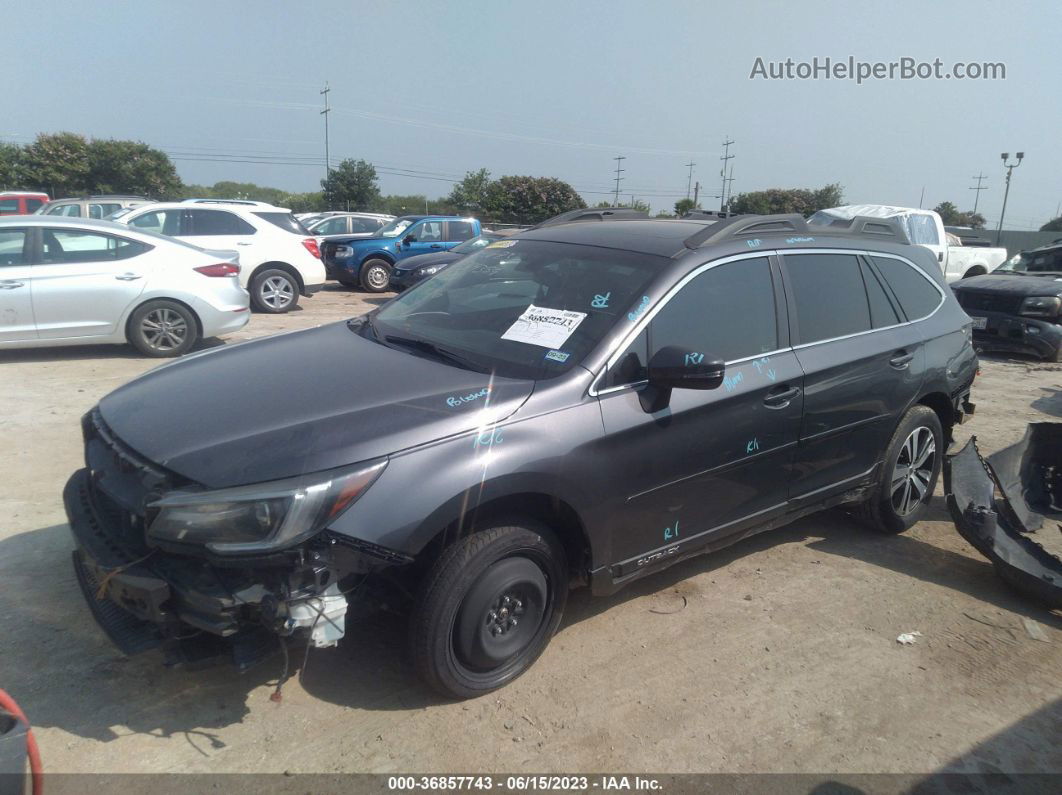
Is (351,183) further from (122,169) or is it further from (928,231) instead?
(928,231)

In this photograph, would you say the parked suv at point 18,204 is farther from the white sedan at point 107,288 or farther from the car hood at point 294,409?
the car hood at point 294,409

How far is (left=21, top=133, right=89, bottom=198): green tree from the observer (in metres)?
39.4

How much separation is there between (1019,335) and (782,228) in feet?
27.3

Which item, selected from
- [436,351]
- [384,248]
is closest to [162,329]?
[436,351]

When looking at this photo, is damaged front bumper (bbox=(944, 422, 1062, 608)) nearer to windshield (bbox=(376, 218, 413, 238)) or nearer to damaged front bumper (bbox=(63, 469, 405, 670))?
damaged front bumper (bbox=(63, 469, 405, 670))

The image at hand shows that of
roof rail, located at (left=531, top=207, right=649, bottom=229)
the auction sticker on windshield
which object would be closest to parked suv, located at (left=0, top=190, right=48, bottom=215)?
roof rail, located at (left=531, top=207, right=649, bottom=229)

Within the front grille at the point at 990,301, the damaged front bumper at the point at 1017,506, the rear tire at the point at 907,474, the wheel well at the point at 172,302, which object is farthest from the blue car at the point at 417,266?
the damaged front bumper at the point at 1017,506

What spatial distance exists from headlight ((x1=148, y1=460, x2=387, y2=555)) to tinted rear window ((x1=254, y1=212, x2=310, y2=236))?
11.1 metres

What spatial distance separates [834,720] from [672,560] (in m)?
0.91

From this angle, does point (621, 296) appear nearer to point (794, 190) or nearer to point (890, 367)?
point (890, 367)

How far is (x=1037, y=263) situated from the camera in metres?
12.5

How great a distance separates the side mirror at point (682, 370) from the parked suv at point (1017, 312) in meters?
9.34

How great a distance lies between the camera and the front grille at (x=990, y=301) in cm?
1059

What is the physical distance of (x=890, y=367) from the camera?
172 inches
